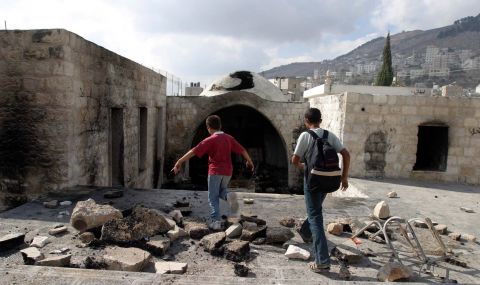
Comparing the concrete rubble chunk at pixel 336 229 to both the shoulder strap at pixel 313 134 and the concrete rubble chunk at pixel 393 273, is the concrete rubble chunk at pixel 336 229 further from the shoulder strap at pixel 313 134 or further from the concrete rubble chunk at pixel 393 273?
the shoulder strap at pixel 313 134

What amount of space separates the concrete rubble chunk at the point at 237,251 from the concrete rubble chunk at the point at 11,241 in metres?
1.98

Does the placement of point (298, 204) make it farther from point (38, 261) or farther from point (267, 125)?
point (267, 125)

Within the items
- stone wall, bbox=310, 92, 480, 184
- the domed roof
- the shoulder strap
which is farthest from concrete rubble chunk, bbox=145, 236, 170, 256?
the domed roof

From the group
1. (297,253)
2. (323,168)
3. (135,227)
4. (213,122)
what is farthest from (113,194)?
(323,168)

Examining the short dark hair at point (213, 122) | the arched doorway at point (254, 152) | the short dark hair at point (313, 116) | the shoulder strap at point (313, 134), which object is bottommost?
the arched doorway at point (254, 152)

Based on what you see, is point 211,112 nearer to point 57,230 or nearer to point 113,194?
point 113,194

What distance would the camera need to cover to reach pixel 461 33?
195625mm

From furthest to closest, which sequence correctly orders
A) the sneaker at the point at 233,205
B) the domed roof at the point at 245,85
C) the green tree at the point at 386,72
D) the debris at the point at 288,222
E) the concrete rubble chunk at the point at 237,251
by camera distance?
the green tree at the point at 386,72 → the domed roof at the point at 245,85 → the sneaker at the point at 233,205 → the debris at the point at 288,222 → the concrete rubble chunk at the point at 237,251

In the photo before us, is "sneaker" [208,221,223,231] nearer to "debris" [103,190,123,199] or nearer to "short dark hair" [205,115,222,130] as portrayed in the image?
"short dark hair" [205,115,222,130]

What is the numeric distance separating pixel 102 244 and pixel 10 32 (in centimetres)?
368

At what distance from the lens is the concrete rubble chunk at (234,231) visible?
158 inches

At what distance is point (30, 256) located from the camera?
125 inches

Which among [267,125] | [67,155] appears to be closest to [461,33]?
[267,125]

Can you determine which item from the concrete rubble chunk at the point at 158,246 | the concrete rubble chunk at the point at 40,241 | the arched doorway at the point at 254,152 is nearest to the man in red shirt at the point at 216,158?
the concrete rubble chunk at the point at 158,246
